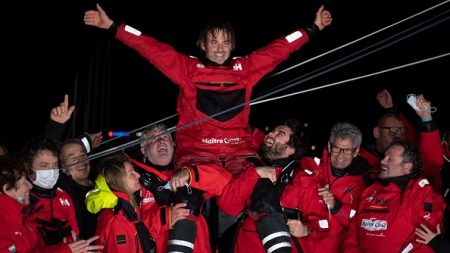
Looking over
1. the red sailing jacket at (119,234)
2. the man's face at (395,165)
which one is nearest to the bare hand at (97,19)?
the red sailing jacket at (119,234)

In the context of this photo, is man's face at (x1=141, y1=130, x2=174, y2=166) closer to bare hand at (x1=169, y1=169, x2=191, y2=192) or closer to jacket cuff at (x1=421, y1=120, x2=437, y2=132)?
bare hand at (x1=169, y1=169, x2=191, y2=192)

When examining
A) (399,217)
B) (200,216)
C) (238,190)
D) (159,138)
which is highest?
(159,138)

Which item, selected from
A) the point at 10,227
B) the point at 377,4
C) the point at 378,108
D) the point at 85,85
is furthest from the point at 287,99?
the point at 10,227

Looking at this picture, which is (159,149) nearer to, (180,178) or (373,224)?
(180,178)

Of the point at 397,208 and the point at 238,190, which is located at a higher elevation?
the point at 238,190

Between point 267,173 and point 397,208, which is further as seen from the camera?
point 397,208

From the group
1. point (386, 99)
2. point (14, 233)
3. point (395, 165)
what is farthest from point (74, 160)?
point (386, 99)

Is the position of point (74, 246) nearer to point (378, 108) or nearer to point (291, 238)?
point (291, 238)

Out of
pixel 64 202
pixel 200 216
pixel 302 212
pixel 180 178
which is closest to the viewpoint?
pixel 180 178

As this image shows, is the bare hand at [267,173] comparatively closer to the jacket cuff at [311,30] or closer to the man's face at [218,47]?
the man's face at [218,47]

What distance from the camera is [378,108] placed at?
7223mm

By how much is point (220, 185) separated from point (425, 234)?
3.86ft

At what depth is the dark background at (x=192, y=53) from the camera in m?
6.76

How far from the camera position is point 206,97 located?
4.71 m
